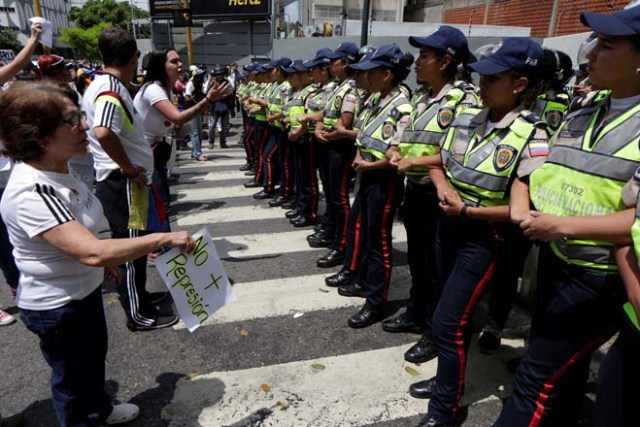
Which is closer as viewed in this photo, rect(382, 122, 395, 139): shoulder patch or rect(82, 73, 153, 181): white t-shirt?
rect(82, 73, 153, 181): white t-shirt

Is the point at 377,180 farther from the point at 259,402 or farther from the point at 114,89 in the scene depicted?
the point at 114,89

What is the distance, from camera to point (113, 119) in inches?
126

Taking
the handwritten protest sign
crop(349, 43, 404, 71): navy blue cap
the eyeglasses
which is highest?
crop(349, 43, 404, 71): navy blue cap

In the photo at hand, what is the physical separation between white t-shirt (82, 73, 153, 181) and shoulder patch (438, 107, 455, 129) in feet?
7.50

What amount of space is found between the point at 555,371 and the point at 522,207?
759mm

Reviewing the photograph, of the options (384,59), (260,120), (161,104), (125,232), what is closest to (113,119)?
(125,232)

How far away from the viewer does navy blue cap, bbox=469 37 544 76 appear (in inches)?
87.9

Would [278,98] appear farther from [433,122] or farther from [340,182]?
[433,122]

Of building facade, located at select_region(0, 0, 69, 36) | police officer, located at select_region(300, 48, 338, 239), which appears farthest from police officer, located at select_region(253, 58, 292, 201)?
building facade, located at select_region(0, 0, 69, 36)

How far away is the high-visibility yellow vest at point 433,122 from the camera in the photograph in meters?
3.06

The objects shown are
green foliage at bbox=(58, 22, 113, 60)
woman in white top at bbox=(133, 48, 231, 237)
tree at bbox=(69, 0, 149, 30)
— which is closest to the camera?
woman in white top at bbox=(133, 48, 231, 237)

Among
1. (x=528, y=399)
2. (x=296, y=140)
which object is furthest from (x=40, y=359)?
(x=296, y=140)

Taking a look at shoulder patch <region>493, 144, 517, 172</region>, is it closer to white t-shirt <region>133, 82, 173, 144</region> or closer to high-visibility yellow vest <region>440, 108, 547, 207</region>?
high-visibility yellow vest <region>440, 108, 547, 207</region>

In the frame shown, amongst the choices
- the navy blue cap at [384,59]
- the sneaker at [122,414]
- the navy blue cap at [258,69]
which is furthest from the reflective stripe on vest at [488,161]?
the navy blue cap at [258,69]
